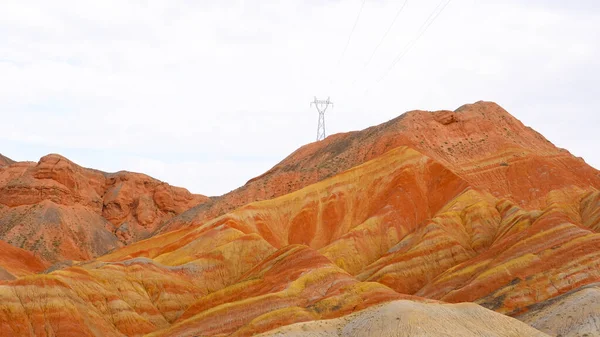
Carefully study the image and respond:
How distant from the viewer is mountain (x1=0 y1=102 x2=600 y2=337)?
2569 inches

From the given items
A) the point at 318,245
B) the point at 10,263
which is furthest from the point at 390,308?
the point at 10,263

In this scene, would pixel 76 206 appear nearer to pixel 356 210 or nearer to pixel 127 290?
pixel 356 210

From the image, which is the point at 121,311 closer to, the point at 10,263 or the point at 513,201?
the point at 10,263

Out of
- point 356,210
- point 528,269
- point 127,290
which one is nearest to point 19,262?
point 127,290

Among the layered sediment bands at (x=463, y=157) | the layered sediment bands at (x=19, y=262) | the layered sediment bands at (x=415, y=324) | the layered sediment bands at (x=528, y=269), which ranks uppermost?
the layered sediment bands at (x=463, y=157)

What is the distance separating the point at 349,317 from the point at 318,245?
54447 mm

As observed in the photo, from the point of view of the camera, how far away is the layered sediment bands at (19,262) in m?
117

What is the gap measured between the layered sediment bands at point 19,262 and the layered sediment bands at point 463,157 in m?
22.3

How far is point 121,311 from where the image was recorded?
272 ft

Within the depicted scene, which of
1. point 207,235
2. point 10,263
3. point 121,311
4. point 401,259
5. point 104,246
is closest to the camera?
point 121,311

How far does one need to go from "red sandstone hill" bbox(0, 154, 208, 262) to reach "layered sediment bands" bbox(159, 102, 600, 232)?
24210 millimetres

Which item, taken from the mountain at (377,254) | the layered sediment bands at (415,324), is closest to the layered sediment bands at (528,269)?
the mountain at (377,254)

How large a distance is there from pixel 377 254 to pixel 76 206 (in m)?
82.4

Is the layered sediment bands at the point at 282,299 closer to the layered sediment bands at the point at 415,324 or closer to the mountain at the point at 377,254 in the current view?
the mountain at the point at 377,254
